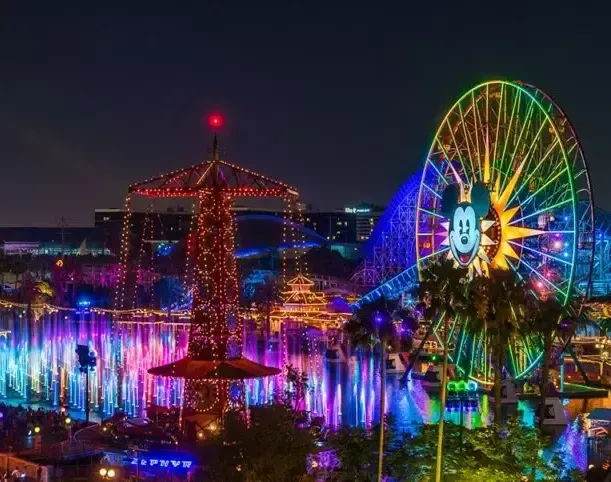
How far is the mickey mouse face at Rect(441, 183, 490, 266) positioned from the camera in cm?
5631

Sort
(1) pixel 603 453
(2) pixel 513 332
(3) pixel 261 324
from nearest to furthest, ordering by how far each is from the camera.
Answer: (1) pixel 603 453 → (2) pixel 513 332 → (3) pixel 261 324

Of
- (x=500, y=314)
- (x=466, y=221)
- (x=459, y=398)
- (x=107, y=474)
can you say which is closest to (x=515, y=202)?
(x=466, y=221)

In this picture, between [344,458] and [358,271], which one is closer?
[344,458]

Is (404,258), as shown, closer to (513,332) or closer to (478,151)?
(478,151)

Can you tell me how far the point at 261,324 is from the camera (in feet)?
381

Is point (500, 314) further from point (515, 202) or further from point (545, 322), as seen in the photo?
point (515, 202)

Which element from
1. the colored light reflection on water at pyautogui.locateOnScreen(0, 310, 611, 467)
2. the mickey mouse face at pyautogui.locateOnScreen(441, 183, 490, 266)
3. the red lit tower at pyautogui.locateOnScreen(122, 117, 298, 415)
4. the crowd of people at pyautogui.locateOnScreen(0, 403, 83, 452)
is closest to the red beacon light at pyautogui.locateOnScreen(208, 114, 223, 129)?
the red lit tower at pyautogui.locateOnScreen(122, 117, 298, 415)

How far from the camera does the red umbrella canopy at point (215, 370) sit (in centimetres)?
3550

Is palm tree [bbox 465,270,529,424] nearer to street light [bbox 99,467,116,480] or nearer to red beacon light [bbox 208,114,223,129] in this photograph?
red beacon light [bbox 208,114,223,129]

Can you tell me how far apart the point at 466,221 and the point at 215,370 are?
26403mm

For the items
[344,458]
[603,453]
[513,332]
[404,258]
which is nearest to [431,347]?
[404,258]

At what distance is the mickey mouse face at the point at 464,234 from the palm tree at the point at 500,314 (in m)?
7.95

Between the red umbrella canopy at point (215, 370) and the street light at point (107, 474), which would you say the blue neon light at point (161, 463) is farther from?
the red umbrella canopy at point (215, 370)

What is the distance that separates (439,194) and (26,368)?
3522 cm
